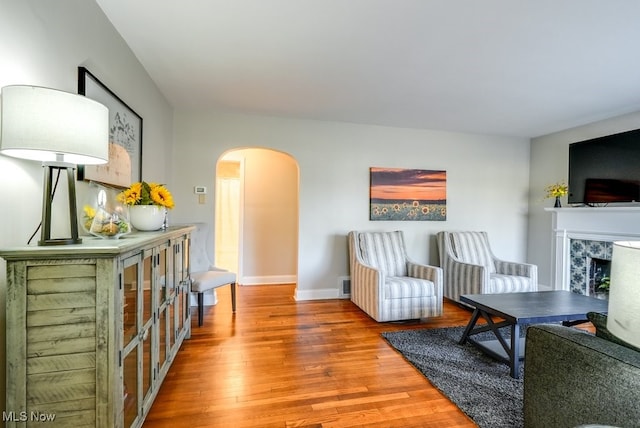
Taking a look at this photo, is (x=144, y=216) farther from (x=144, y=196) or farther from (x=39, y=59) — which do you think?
(x=39, y=59)

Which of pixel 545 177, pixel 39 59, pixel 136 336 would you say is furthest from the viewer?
pixel 545 177

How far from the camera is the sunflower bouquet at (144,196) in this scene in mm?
1940

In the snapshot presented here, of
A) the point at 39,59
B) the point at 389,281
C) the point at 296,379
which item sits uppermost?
the point at 39,59

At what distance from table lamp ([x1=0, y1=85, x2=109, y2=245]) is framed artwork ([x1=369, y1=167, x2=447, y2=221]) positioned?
11.2 ft

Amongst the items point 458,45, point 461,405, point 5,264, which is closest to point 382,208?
point 458,45

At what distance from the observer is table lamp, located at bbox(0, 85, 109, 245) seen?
1.04 metres

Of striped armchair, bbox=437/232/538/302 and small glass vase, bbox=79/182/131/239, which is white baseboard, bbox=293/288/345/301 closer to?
striped armchair, bbox=437/232/538/302

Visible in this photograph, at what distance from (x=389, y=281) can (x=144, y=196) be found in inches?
95.6

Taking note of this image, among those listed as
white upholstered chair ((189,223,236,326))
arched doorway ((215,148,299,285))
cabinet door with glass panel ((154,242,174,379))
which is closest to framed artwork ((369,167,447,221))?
arched doorway ((215,148,299,285))

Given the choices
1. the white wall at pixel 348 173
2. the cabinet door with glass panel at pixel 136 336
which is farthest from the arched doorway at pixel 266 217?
the cabinet door with glass panel at pixel 136 336

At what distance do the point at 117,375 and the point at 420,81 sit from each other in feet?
9.80

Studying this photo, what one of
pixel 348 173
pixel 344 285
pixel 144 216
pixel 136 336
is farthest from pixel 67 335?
pixel 348 173

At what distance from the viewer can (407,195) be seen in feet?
14.1

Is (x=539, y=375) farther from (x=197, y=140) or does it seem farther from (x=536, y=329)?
(x=197, y=140)
